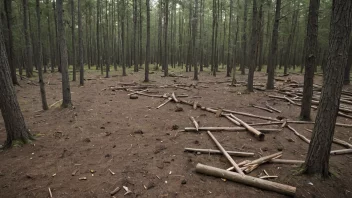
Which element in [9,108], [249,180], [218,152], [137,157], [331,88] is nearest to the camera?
[331,88]

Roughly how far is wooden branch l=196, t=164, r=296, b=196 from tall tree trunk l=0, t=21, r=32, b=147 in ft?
17.8

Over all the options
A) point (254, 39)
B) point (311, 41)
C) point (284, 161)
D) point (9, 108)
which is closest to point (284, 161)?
point (284, 161)

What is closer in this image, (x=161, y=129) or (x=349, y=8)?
(x=349, y=8)

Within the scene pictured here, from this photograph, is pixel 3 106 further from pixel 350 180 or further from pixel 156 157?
pixel 350 180

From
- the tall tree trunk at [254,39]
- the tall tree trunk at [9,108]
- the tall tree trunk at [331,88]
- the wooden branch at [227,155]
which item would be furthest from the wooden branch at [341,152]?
the tall tree trunk at [9,108]

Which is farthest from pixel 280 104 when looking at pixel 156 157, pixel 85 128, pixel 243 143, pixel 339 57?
pixel 85 128

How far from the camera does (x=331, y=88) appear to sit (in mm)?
4020

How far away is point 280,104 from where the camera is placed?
1092 cm

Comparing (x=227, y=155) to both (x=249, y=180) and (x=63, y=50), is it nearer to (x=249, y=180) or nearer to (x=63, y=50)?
(x=249, y=180)

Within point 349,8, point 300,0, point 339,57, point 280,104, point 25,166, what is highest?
point 300,0

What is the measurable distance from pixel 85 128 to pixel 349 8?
27.0 feet

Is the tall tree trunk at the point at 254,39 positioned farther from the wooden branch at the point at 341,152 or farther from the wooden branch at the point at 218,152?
the wooden branch at the point at 218,152

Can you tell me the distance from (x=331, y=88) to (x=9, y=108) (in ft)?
26.6

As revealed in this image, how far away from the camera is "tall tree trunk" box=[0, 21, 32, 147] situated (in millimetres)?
5498
